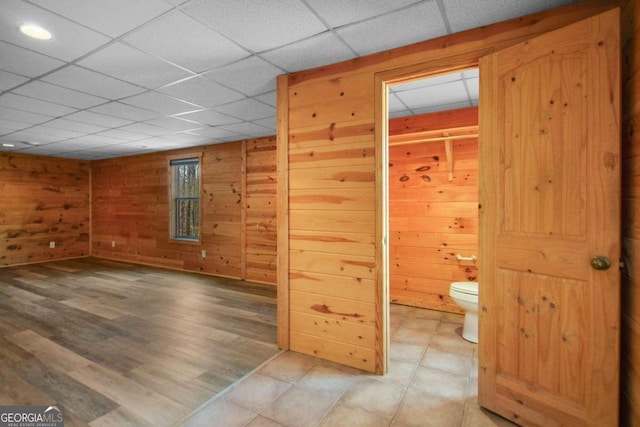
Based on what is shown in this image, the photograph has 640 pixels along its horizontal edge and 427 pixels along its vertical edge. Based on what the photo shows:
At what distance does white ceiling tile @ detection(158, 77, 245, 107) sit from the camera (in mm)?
2672

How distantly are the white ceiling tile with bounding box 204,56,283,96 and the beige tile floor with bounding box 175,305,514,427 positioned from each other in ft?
7.58

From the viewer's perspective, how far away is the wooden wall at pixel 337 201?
212 cm

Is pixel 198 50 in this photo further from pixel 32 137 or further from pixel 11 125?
pixel 32 137

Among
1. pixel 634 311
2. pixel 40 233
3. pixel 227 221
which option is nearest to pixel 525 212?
pixel 634 311

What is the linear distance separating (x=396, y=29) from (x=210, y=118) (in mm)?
2639

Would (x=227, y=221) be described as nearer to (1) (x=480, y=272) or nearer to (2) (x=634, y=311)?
(1) (x=480, y=272)

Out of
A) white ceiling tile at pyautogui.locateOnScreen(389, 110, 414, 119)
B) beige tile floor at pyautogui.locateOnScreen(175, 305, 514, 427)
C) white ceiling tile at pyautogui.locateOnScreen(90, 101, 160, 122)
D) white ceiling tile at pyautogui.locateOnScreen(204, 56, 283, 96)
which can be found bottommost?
Answer: beige tile floor at pyautogui.locateOnScreen(175, 305, 514, 427)

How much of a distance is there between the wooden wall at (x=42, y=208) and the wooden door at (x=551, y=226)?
27.0 feet

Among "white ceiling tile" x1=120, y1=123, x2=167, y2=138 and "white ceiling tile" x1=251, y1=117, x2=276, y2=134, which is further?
"white ceiling tile" x1=120, y1=123, x2=167, y2=138

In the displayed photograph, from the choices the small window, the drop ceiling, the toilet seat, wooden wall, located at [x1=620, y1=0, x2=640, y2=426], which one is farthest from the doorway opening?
the small window

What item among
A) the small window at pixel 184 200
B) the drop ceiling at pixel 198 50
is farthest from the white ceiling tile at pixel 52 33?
the small window at pixel 184 200

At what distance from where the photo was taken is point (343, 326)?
225 centimetres

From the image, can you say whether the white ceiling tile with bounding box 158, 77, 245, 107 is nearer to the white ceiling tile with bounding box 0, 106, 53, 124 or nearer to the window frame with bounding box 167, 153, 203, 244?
the white ceiling tile with bounding box 0, 106, 53, 124

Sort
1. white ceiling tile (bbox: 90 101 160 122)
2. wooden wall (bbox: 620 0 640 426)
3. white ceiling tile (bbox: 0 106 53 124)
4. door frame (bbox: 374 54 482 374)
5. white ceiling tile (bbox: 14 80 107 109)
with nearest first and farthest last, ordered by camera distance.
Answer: wooden wall (bbox: 620 0 640 426)
door frame (bbox: 374 54 482 374)
white ceiling tile (bbox: 14 80 107 109)
white ceiling tile (bbox: 90 101 160 122)
white ceiling tile (bbox: 0 106 53 124)
